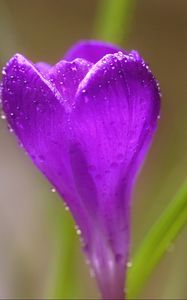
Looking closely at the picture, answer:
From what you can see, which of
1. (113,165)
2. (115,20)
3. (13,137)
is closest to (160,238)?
(113,165)

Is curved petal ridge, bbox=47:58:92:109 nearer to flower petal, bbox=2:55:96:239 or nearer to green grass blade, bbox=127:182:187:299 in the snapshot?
flower petal, bbox=2:55:96:239

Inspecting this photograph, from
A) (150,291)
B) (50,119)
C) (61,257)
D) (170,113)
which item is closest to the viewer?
(50,119)

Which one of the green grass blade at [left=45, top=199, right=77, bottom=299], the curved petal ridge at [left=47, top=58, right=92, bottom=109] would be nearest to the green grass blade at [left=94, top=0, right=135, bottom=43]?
the green grass blade at [left=45, top=199, right=77, bottom=299]

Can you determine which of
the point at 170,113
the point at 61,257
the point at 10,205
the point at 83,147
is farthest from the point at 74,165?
the point at 170,113

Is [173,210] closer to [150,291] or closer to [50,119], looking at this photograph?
[50,119]

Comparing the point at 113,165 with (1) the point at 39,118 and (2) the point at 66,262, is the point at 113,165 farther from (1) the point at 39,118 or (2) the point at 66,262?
(2) the point at 66,262

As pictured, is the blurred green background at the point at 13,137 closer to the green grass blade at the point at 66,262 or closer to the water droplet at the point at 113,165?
the green grass blade at the point at 66,262

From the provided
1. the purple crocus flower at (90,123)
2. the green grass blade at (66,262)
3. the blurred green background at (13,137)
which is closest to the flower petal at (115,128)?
the purple crocus flower at (90,123)
